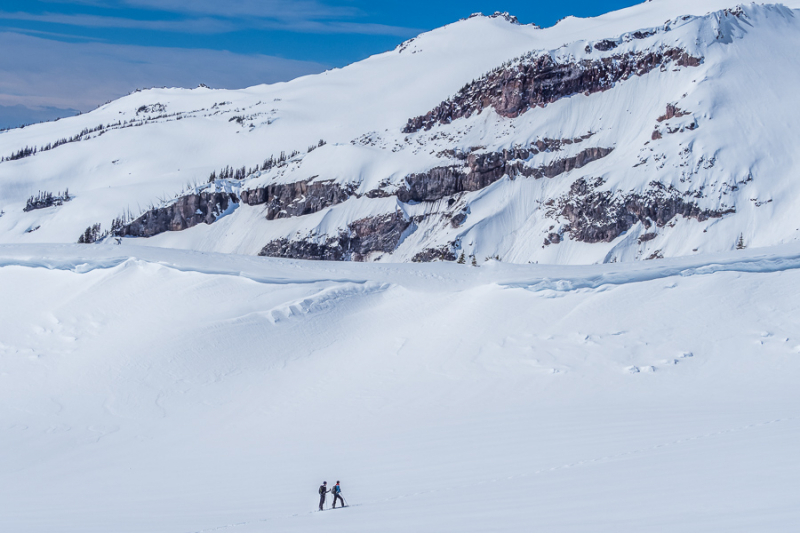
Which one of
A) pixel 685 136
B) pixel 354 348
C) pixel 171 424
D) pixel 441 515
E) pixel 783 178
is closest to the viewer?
pixel 441 515

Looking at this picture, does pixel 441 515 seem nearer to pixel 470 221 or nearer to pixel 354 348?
pixel 354 348

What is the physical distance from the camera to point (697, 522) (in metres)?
9.53

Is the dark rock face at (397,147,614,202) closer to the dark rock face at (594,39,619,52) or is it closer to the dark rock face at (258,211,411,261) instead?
the dark rock face at (258,211,411,261)

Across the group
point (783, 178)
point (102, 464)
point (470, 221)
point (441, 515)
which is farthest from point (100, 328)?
point (783, 178)

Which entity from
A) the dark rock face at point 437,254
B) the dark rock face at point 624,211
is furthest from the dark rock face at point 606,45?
the dark rock face at point 437,254

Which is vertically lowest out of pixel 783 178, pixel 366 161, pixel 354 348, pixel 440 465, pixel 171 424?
pixel 440 465

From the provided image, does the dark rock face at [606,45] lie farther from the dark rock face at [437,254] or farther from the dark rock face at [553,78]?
the dark rock face at [437,254]

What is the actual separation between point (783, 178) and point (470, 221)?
40.5 metres

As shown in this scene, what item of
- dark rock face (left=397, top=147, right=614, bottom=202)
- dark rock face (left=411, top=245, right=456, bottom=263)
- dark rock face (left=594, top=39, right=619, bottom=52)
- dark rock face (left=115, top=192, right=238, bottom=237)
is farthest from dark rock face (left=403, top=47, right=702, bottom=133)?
dark rock face (left=115, top=192, right=238, bottom=237)

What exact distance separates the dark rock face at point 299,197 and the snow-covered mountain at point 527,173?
0.75 feet

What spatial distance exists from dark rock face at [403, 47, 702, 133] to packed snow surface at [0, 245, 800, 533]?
83218 millimetres

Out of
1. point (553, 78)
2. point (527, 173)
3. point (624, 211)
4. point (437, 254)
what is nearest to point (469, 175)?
point (527, 173)

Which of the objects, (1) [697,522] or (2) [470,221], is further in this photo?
(2) [470,221]

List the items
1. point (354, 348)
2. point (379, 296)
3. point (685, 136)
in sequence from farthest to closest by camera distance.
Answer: point (685, 136)
point (379, 296)
point (354, 348)
